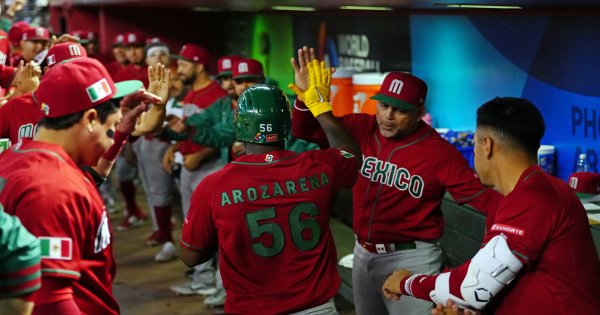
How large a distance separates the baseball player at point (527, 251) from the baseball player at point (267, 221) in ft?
1.87

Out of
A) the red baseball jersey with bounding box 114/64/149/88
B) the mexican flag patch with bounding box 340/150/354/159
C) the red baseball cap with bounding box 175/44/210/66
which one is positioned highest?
the red baseball cap with bounding box 175/44/210/66

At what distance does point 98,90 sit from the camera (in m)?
2.70

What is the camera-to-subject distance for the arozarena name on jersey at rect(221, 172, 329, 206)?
9.73 ft

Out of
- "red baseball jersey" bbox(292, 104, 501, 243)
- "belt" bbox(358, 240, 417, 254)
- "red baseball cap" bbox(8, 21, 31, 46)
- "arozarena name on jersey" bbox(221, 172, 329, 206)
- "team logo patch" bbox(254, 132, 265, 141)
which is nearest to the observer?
"arozarena name on jersey" bbox(221, 172, 329, 206)

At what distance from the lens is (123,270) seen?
7.27 m

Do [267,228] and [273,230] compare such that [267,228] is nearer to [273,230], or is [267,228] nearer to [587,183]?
[273,230]

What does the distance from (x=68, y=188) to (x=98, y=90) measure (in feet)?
1.31

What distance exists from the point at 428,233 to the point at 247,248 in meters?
1.33

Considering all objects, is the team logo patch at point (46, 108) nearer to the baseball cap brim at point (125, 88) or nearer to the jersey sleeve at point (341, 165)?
the baseball cap brim at point (125, 88)

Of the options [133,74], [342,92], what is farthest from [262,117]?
[133,74]

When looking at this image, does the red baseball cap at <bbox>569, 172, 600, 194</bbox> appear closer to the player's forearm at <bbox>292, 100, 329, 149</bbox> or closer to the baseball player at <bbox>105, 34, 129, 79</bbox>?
the player's forearm at <bbox>292, 100, 329, 149</bbox>

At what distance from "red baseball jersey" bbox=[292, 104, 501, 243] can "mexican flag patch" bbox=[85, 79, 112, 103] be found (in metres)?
1.36

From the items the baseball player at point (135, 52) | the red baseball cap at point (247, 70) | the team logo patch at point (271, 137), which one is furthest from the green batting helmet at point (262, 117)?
the baseball player at point (135, 52)

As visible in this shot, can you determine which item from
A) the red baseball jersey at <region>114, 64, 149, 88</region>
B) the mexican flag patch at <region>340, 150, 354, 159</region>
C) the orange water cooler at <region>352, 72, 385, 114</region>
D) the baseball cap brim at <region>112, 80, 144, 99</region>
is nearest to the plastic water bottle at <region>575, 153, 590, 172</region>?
the orange water cooler at <region>352, 72, 385, 114</region>
